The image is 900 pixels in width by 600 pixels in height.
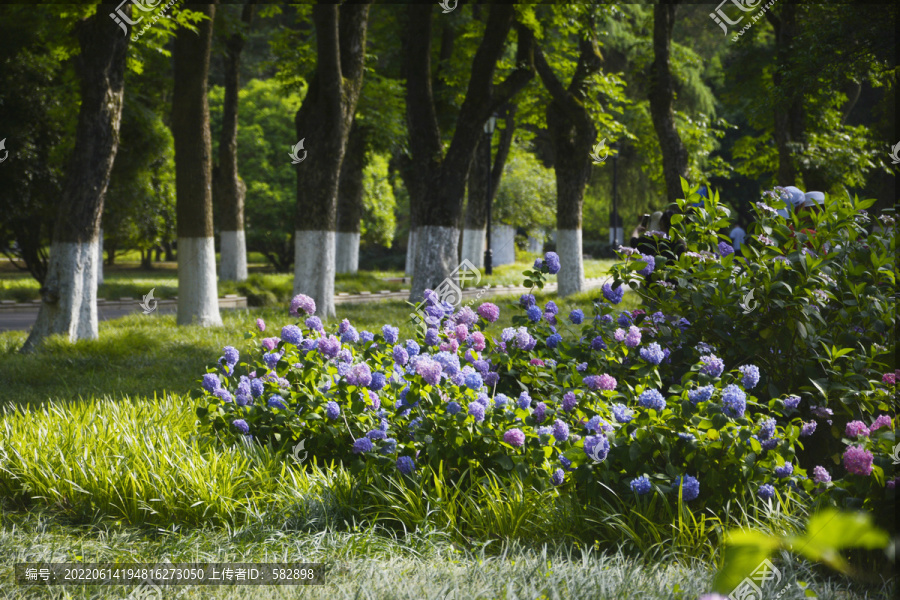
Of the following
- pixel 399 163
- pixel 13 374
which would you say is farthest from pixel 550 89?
pixel 13 374

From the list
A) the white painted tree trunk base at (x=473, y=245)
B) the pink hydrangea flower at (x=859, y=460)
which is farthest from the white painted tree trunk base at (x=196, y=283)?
the white painted tree trunk base at (x=473, y=245)

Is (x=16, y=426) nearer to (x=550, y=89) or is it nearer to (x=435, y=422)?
(x=435, y=422)

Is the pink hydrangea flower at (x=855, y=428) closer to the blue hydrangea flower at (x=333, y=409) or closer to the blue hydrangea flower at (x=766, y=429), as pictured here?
the blue hydrangea flower at (x=766, y=429)

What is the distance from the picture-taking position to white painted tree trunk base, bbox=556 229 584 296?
17203 mm

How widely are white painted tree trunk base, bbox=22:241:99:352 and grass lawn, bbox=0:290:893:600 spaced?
460cm

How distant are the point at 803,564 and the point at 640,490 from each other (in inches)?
27.9

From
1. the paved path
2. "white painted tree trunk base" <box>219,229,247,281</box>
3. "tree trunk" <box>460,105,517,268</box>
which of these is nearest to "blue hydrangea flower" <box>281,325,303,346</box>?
the paved path

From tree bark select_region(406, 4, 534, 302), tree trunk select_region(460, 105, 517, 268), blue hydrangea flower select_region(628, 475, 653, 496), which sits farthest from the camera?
tree trunk select_region(460, 105, 517, 268)

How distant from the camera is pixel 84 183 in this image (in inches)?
368

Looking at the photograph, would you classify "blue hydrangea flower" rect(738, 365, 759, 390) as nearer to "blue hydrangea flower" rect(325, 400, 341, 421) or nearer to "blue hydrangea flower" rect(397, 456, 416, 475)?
"blue hydrangea flower" rect(397, 456, 416, 475)

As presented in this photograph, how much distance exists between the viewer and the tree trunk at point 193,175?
460 inches
